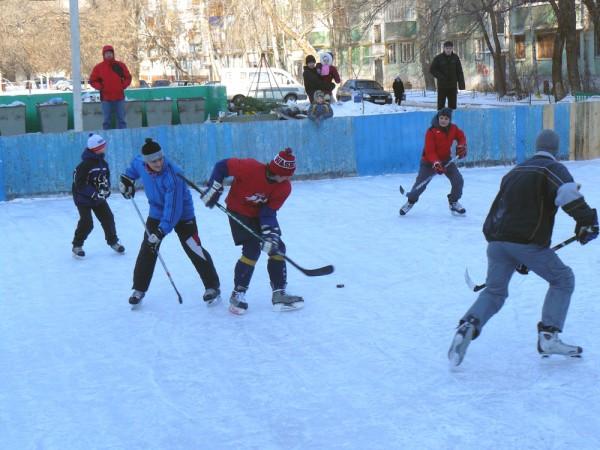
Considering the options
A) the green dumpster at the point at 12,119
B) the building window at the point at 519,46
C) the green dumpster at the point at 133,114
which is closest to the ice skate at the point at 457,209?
the green dumpster at the point at 133,114

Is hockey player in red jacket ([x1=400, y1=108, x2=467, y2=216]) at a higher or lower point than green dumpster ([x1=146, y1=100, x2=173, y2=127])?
lower

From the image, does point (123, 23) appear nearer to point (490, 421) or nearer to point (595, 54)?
point (595, 54)

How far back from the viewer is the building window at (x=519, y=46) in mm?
46969

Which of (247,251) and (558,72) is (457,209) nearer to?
Result: (247,251)

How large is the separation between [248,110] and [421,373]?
1500cm

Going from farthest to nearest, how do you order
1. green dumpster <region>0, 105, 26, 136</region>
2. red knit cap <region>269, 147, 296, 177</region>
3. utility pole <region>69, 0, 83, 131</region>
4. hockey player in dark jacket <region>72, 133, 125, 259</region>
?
green dumpster <region>0, 105, 26, 136</region> → utility pole <region>69, 0, 83, 131</region> → hockey player in dark jacket <region>72, 133, 125, 259</region> → red knit cap <region>269, 147, 296, 177</region>

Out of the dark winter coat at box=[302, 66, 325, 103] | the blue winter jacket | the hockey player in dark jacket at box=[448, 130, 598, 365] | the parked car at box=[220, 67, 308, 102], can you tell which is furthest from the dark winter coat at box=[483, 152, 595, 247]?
the parked car at box=[220, 67, 308, 102]

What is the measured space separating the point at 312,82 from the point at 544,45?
3203 centimetres

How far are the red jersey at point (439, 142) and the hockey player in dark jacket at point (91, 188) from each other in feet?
12.2

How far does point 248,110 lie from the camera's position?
19.8 meters

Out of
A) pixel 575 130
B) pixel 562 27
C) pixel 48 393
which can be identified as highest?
pixel 562 27

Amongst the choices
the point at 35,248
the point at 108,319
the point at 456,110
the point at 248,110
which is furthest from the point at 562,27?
the point at 108,319

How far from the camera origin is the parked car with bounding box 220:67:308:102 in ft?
98.8

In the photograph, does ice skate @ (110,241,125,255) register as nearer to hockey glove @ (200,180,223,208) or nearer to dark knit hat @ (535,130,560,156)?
hockey glove @ (200,180,223,208)
